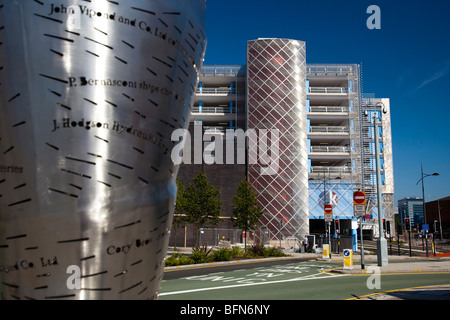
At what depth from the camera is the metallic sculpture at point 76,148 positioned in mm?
1037

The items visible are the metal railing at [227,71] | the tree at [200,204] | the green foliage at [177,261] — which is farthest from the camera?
the metal railing at [227,71]

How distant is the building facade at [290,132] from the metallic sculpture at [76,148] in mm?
38540

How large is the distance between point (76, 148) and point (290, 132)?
160ft

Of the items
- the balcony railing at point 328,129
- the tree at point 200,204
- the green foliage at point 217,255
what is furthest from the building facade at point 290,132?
the green foliage at point 217,255

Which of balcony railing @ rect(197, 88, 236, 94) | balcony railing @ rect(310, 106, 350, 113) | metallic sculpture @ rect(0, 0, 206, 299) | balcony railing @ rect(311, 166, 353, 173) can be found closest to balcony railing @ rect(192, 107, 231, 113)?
balcony railing @ rect(197, 88, 236, 94)

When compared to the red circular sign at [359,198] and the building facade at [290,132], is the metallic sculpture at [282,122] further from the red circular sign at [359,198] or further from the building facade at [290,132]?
the red circular sign at [359,198]

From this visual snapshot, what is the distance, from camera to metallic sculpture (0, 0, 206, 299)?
3.40ft

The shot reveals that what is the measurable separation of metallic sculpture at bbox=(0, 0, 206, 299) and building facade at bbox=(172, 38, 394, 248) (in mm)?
38540

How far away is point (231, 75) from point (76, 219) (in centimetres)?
5784

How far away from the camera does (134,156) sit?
3.63 feet

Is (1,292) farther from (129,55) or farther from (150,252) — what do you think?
(129,55)

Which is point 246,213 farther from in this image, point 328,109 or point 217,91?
point 328,109
